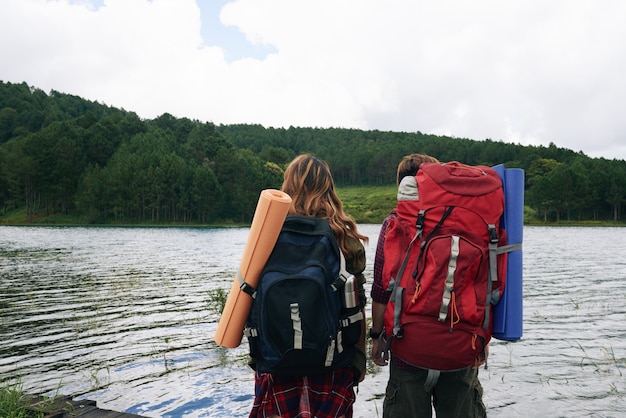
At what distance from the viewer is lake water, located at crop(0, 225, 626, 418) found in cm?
695

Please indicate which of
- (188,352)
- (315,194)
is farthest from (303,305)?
(188,352)

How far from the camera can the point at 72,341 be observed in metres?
10.3

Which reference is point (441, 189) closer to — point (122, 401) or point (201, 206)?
point (122, 401)

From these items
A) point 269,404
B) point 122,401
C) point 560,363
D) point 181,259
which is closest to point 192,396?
point 122,401

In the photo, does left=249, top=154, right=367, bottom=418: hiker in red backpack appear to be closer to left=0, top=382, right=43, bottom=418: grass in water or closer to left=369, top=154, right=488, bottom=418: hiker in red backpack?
left=369, top=154, right=488, bottom=418: hiker in red backpack

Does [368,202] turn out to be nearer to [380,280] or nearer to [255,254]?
[380,280]

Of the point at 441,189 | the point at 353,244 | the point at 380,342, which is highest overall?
the point at 441,189

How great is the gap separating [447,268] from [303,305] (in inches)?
34.9

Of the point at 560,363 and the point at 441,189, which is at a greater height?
the point at 441,189

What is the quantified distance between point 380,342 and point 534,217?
122 meters

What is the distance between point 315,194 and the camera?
319cm

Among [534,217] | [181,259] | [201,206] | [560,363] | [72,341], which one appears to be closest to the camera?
[560,363]

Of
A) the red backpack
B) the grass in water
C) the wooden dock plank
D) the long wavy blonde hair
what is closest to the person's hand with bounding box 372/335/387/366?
the red backpack

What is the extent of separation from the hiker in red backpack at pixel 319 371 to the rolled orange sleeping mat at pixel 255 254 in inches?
11.9
